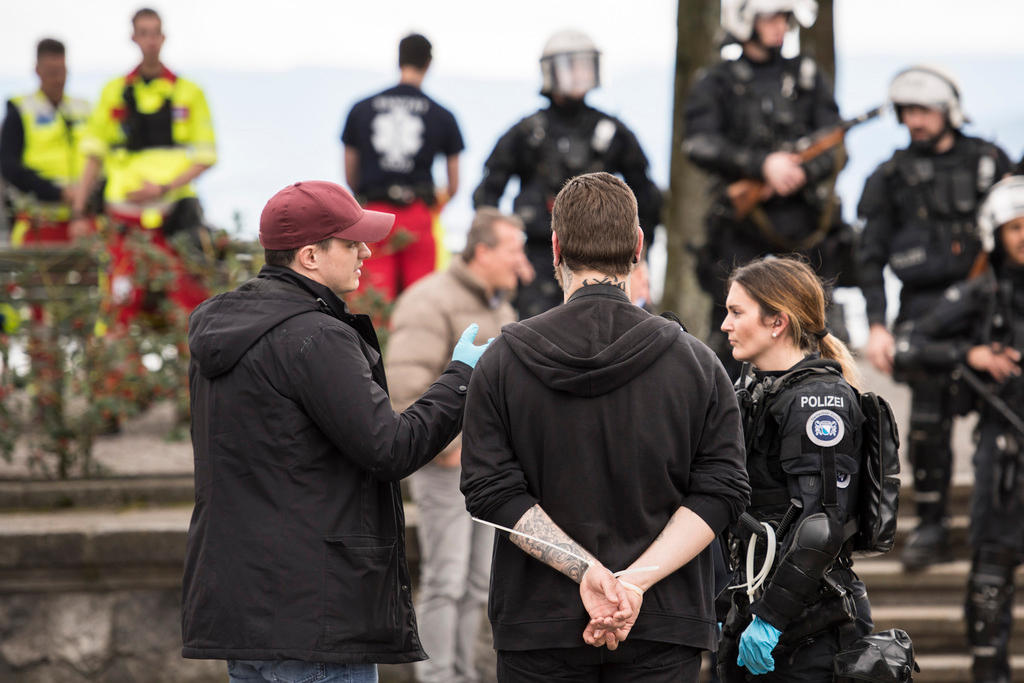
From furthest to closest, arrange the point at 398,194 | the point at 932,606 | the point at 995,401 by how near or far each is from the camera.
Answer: the point at 398,194 → the point at 932,606 → the point at 995,401

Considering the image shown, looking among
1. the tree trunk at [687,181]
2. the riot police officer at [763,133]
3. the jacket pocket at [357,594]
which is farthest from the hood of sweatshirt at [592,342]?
the tree trunk at [687,181]

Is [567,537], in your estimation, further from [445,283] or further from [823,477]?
[445,283]

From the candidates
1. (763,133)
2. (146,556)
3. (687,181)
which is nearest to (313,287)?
(146,556)

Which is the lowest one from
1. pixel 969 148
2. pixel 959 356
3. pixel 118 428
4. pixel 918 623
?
pixel 918 623

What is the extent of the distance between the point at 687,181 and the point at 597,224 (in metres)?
7.67

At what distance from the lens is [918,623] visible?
Result: 6.48 meters

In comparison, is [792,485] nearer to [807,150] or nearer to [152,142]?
[807,150]

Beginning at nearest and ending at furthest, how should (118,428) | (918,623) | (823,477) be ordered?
(823,477)
(918,623)
(118,428)

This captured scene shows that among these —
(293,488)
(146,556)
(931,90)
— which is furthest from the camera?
(931,90)

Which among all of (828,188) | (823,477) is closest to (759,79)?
(828,188)

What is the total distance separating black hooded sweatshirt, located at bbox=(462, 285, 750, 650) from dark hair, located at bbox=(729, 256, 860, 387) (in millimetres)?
775

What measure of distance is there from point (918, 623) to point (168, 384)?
3999mm

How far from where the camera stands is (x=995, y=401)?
19.3 feet

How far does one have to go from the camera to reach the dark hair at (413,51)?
8.19 meters
